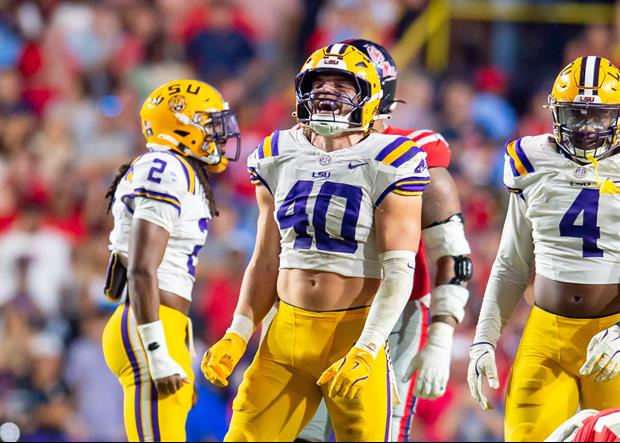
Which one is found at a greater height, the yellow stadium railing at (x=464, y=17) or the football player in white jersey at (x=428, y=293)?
the yellow stadium railing at (x=464, y=17)

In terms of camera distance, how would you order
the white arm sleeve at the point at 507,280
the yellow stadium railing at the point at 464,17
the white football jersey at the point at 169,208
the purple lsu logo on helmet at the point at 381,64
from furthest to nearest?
the yellow stadium railing at the point at 464,17 → the purple lsu logo on helmet at the point at 381,64 → the white football jersey at the point at 169,208 → the white arm sleeve at the point at 507,280

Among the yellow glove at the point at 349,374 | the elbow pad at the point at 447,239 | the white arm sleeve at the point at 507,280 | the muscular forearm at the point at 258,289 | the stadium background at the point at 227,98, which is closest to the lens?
the yellow glove at the point at 349,374

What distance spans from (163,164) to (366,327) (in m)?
1.20

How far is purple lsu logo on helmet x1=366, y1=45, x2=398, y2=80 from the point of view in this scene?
4.57m

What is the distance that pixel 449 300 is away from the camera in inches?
168

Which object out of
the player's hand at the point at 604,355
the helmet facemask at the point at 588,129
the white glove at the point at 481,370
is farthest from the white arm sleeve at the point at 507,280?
the player's hand at the point at 604,355

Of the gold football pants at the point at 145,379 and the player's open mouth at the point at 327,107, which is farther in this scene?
the gold football pants at the point at 145,379

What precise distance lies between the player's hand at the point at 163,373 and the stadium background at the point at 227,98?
6.01 ft

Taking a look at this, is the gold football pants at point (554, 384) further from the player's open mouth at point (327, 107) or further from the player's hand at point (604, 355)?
the player's open mouth at point (327, 107)

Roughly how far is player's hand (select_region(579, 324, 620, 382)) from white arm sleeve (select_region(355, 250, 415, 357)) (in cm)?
63

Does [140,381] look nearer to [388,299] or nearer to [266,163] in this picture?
[266,163]

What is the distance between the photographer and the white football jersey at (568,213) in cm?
395

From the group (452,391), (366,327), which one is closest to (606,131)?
(366,327)

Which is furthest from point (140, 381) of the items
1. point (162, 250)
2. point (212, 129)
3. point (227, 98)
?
point (227, 98)
